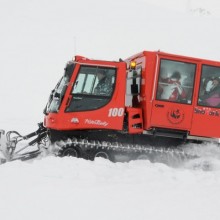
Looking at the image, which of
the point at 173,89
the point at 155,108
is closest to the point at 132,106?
the point at 155,108

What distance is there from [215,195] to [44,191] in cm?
241

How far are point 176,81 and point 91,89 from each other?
1979 millimetres

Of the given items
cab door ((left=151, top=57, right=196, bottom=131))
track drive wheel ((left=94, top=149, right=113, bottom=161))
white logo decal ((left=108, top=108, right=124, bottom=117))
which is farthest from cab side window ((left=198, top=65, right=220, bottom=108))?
track drive wheel ((left=94, top=149, right=113, bottom=161))

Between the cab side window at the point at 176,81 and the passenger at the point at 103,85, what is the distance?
44.4 inches

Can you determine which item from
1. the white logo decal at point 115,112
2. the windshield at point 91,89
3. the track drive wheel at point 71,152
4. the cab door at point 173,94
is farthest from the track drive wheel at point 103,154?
the cab door at point 173,94

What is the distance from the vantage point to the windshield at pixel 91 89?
918cm

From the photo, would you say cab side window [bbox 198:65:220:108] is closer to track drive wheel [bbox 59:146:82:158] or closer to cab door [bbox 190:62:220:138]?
cab door [bbox 190:62:220:138]

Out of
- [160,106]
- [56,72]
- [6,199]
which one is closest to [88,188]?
[6,199]

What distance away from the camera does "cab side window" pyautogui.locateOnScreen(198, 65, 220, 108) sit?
9695 mm

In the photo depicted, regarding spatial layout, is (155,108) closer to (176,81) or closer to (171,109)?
(171,109)

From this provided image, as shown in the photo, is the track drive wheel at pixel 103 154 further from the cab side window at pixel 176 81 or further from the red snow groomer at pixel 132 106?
the cab side window at pixel 176 81

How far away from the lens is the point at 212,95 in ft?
32.2

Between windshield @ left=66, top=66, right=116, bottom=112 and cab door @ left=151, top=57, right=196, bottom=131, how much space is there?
1116mm

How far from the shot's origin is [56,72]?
28906 mm
